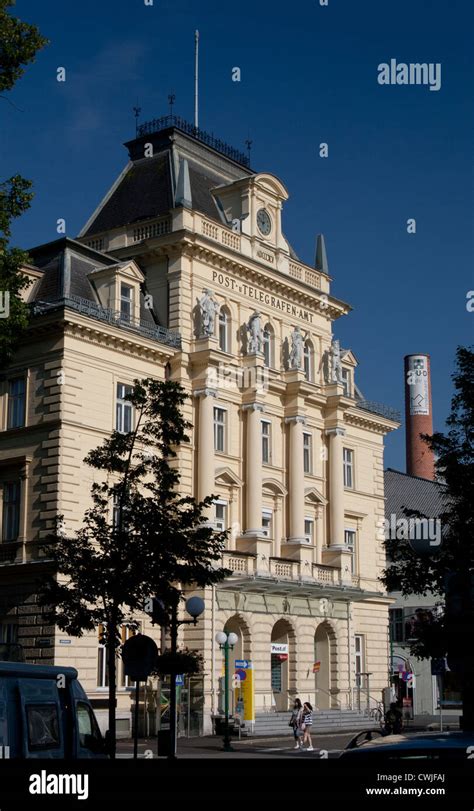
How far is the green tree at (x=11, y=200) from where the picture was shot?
2548 cm

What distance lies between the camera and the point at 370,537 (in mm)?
60812

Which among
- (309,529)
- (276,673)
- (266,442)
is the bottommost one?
(276,673)

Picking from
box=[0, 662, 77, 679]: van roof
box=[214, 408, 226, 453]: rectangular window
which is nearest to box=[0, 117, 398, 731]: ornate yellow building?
box=[214, 408, 226, 453]: rectangular window

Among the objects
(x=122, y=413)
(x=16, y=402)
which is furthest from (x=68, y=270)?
(x=122, y=413)

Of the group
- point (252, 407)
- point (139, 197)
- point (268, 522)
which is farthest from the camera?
point (139, 197)

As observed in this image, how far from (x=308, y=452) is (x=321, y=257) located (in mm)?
10805

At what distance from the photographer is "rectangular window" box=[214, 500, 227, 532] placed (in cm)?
4853

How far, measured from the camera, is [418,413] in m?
92.8

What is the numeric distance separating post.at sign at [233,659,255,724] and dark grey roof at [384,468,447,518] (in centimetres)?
3931

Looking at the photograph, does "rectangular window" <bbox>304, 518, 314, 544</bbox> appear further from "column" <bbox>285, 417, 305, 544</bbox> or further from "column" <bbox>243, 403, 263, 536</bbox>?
"column" <bbox>243, 403, 263, 536</bbox>

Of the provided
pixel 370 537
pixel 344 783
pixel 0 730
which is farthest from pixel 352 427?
pixel 344 783

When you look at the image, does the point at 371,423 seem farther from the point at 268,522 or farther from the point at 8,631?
the point at 8,631

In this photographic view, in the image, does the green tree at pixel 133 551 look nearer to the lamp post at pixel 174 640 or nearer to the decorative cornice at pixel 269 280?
the lamp post at pixel 174 640

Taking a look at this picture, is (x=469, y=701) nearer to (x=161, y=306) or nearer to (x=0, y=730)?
(x=0, y=730)
